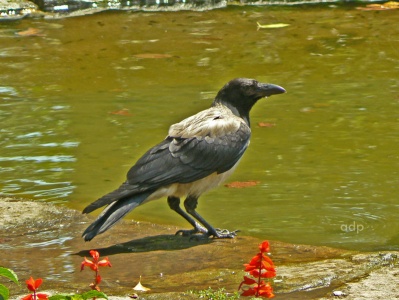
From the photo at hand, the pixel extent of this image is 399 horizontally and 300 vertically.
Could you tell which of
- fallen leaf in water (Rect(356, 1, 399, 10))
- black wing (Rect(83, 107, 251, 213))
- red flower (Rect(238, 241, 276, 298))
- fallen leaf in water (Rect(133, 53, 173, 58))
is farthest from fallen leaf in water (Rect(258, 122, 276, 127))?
fallen leaf in water (Rect(356, 1, 399, 10))

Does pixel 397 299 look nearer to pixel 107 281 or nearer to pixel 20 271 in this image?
pixel 107 281

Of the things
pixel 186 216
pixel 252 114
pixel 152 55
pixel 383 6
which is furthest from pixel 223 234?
pixel 383 6

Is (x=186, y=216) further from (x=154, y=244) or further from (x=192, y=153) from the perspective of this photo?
(x=154, y=244)

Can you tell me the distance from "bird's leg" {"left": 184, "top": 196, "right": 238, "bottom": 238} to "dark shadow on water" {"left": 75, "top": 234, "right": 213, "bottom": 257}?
70mm

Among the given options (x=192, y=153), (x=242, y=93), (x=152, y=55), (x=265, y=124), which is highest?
(x=242, y=93)

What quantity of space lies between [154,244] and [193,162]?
578 mm

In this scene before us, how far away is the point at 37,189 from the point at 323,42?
457 cm

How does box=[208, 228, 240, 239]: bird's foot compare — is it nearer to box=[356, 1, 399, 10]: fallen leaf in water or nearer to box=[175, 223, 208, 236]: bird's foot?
box=[175, 223, 208, 236]: bird's foot

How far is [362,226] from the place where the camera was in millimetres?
5602

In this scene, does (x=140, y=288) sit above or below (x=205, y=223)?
above

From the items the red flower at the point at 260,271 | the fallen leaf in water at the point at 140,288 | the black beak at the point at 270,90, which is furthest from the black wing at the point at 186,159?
the red flower at the point at 260,271

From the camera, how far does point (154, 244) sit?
525cm

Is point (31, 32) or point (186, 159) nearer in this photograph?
point (186, 159)

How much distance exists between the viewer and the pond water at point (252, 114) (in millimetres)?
6031
